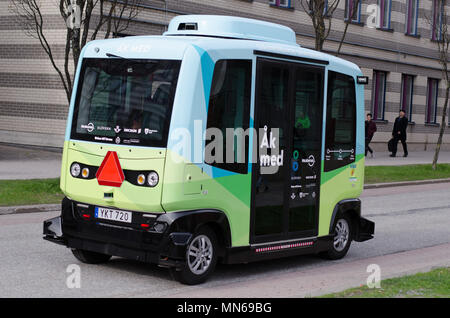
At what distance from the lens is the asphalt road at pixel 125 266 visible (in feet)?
25.1

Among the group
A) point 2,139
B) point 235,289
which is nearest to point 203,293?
point 235,289

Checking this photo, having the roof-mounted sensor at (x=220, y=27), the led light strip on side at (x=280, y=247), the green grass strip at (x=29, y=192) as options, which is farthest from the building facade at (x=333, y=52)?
the led light strip on side at (x=280, y=247)

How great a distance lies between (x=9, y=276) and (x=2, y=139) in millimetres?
18074

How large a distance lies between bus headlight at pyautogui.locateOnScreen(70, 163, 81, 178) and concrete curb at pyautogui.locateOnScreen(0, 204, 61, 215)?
4879 mm

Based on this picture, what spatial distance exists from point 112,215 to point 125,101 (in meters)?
1.16

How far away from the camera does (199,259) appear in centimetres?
812

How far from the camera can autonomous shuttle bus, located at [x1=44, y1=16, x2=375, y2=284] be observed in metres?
7.88

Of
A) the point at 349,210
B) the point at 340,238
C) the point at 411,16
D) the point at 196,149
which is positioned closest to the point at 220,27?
the point at 196,149

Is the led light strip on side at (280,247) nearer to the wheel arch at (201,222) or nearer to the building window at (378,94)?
the wheel arch at (201,222)

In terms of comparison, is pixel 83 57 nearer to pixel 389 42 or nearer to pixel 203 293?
pixel 203 293

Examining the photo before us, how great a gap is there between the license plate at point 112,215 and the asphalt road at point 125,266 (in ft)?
1.99

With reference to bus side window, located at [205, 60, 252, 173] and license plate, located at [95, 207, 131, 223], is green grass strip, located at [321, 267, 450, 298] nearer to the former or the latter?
bus side window, located at [205, 60, 252, 173]

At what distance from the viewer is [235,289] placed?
314 inches

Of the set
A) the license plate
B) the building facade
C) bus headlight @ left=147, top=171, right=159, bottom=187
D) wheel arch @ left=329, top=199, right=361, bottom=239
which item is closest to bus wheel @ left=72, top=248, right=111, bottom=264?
the license plate
